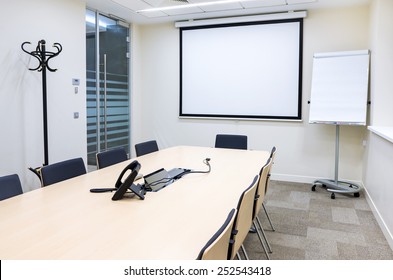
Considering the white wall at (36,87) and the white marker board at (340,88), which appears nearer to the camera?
the white wall at (36,87)

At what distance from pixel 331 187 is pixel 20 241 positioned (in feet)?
14.2

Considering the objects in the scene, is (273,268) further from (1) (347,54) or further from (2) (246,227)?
(1) (347,54)

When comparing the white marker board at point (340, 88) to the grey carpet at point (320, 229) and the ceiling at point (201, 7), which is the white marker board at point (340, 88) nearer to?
the ceiling at point (201, 7)

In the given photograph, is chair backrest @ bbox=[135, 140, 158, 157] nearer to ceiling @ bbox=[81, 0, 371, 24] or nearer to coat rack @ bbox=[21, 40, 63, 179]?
coat rack @ bbox=[21, 40, 63, 179]

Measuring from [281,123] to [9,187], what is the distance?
431 centimetres

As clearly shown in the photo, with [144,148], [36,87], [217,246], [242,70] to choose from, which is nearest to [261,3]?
[242,70]

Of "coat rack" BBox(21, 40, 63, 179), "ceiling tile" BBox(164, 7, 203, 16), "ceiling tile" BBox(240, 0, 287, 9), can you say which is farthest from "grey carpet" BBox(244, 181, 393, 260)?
"ceiling tile" BBox(164, 7, 203, 16)

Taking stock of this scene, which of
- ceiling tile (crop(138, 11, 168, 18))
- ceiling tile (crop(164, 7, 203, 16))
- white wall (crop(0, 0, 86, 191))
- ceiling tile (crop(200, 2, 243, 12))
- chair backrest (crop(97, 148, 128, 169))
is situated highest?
ceiling tile (crop(138, 11, 168, 18))

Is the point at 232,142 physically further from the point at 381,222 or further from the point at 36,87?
the point at 36,87

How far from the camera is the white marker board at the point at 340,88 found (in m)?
4.46

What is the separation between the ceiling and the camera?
181 inches

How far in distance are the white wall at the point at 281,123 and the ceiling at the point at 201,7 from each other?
0.35m

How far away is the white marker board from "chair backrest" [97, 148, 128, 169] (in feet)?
9.93

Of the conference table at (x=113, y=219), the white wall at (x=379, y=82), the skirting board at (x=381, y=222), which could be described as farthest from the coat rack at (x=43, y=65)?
the white wall at (x=379, y=82)
